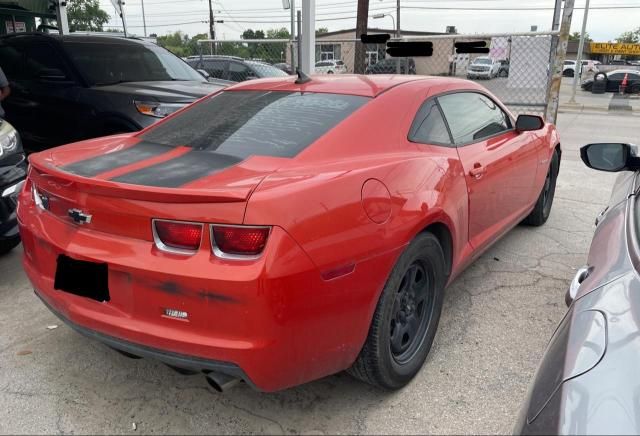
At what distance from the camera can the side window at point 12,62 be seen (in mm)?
6286

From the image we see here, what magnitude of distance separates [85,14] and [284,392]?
170 ft

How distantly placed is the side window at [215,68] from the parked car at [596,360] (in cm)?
1158

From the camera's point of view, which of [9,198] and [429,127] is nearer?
[429,127]

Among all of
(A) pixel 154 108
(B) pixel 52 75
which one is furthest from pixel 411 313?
(B) pixel 52 75

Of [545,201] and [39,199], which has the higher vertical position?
[39,199]

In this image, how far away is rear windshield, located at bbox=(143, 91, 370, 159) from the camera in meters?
2.45

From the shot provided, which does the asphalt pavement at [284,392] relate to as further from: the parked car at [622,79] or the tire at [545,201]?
the parked car at [622,79]

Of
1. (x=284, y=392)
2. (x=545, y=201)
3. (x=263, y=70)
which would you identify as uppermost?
(x=263, y=70)

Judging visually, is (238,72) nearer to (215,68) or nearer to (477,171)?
(215,68)

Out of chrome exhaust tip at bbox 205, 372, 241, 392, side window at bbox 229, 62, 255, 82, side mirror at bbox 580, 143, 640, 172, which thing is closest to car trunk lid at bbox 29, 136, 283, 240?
chrome exhaust tip at bbox 205, 372, 241, 392

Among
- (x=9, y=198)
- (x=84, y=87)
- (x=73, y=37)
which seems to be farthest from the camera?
(x=73, y=37)

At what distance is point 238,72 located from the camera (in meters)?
12.0

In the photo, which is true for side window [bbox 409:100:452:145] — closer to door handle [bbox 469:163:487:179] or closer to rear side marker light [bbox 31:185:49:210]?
door handle [bbox 469:163:487:179]

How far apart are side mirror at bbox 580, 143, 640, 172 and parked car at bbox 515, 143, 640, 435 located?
690 mm
